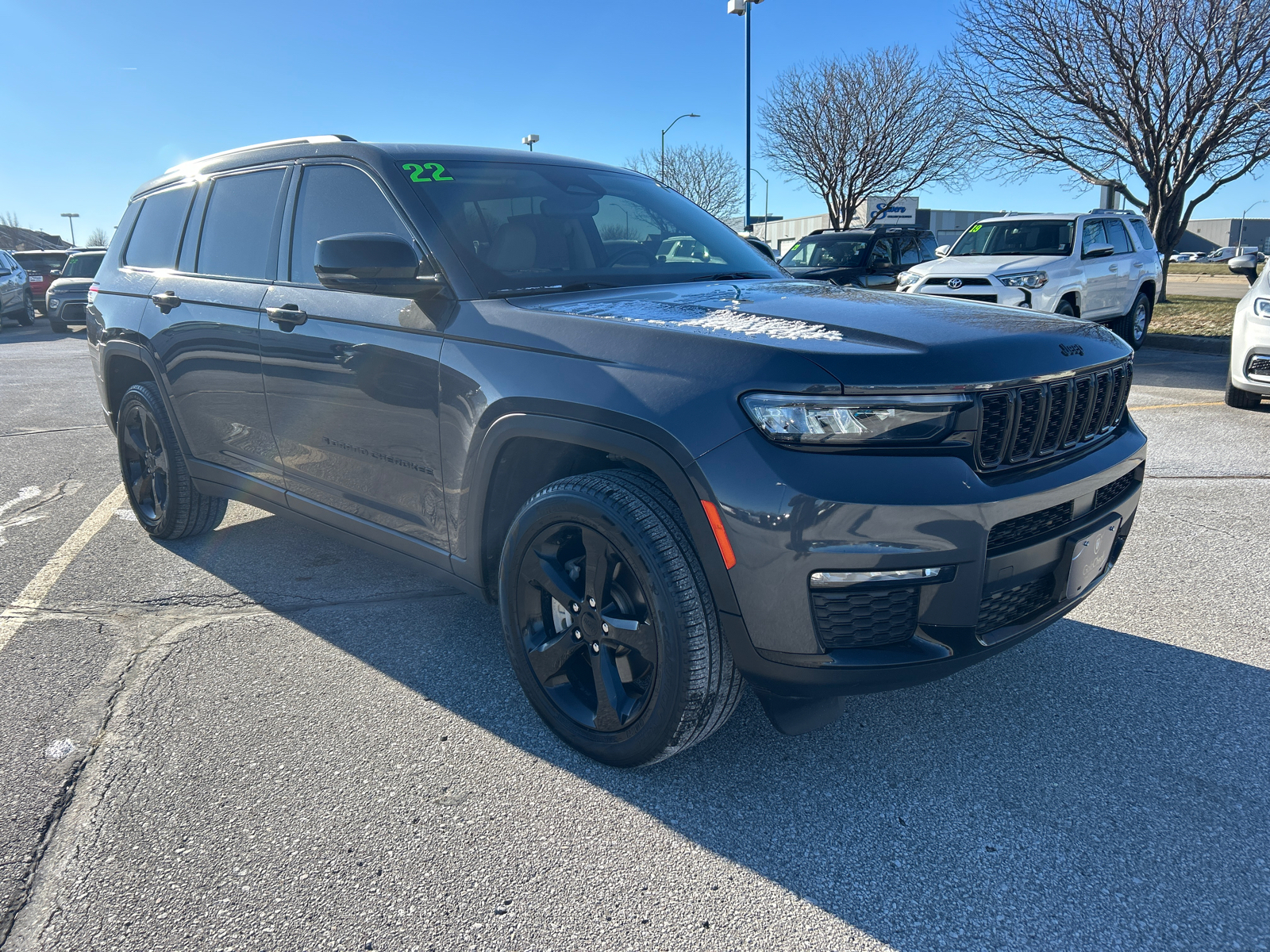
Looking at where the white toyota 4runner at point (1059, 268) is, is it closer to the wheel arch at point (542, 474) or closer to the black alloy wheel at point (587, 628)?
the wheel arch at point (542, 474)

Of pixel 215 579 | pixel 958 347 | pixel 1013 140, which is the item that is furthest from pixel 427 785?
pixel 1013 140

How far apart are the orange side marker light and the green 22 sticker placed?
169cm

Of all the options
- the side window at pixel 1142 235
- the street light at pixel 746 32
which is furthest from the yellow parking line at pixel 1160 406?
the street light at pixel 746 32

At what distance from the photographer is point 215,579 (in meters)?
4.27

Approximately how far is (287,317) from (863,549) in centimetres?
236

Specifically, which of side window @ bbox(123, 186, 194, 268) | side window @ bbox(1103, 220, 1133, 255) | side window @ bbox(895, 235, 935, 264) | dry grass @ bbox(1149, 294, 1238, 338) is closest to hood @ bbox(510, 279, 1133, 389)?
side window @ bbox(123, 186, 194, 268)

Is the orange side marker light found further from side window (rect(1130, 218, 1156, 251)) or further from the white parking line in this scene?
side window (rect(1130, 218, 1156, 251))

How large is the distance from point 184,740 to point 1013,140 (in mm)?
21180

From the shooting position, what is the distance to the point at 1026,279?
419 inches

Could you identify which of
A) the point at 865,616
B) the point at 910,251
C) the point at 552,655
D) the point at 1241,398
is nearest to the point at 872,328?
the point at 865,616

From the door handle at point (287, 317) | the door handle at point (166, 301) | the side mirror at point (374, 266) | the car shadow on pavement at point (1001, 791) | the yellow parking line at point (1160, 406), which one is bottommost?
the car shadow on pavement at point (1001, 791)

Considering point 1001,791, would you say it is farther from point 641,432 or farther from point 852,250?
point 852,250

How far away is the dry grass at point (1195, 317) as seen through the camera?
45.9ft

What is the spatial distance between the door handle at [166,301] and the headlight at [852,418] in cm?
310
